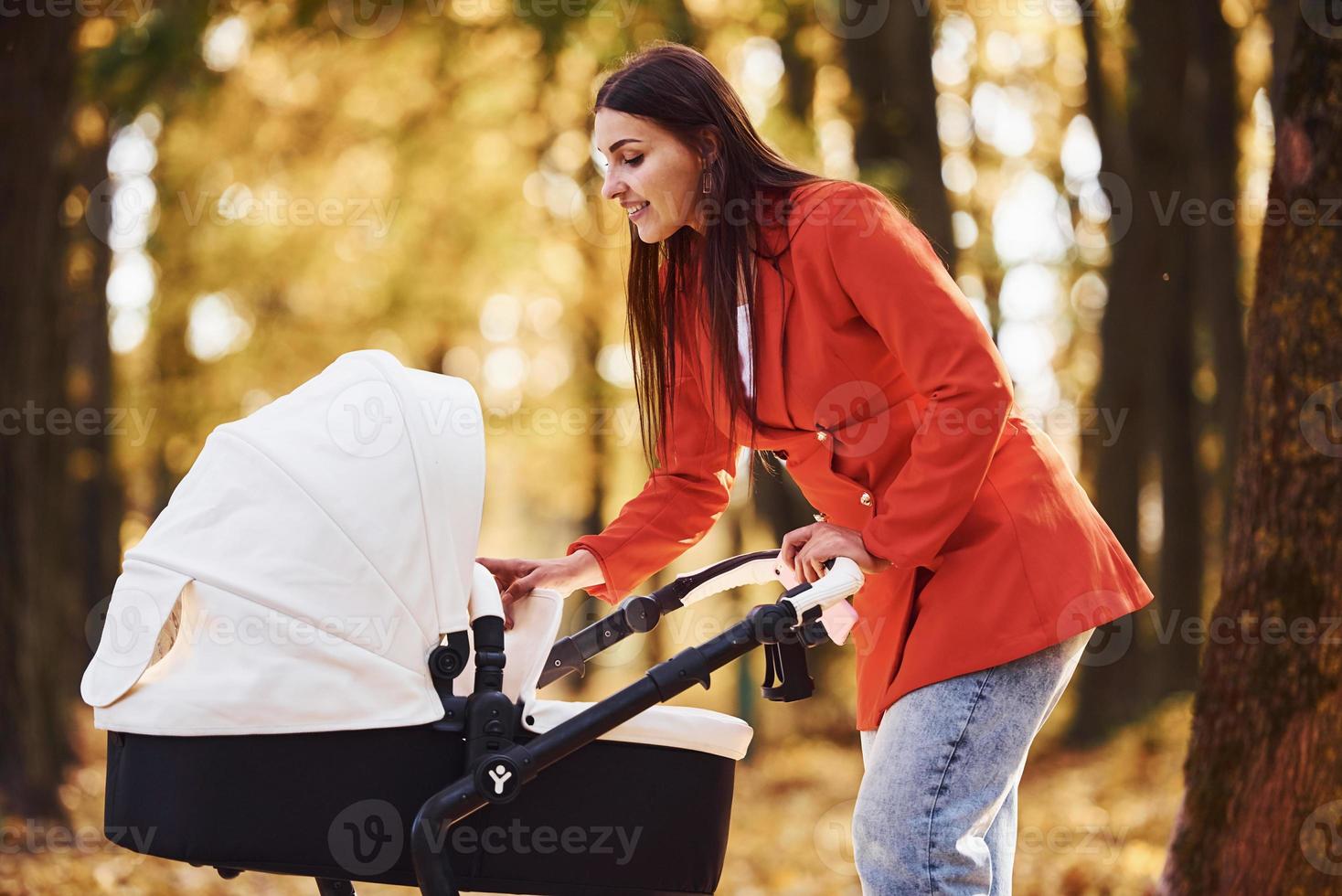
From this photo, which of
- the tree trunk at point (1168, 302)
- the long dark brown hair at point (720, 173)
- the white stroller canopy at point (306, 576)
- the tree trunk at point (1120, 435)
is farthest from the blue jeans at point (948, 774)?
the tree trunk at point (1168, 302)

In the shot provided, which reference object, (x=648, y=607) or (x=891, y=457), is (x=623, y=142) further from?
(x=648, y=607)

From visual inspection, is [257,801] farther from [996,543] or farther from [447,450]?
[996,543]

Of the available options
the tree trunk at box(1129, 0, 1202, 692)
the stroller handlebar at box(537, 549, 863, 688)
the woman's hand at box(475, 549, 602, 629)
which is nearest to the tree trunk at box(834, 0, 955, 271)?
the tree trunk at box(1129, 0, 1202, 692)

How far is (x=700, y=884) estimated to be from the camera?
3.02m

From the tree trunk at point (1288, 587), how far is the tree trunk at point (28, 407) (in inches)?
229

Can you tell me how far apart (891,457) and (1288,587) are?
1860 mm

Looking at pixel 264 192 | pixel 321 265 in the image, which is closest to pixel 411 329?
pixel 321 265

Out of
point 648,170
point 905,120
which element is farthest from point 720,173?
point 905,120

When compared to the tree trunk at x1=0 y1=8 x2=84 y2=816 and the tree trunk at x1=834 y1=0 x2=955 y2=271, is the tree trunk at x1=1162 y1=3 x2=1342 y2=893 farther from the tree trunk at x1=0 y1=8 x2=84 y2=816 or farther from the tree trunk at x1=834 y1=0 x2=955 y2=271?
the tree trunk at x1=0 y1=8 x2=84 y2=816

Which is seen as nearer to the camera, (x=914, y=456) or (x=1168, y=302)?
(x=914, y=456)

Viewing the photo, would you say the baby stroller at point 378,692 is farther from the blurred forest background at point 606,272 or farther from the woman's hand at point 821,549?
the blurred forest background at point 606,272

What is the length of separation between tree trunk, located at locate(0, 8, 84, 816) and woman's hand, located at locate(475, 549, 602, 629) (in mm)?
4965

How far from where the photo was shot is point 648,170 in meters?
3.03

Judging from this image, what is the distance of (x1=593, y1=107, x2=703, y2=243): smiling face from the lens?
3.03m
